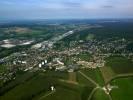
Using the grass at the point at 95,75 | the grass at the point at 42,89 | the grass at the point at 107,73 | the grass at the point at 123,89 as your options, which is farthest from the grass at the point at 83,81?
the grass at the point at 123,89

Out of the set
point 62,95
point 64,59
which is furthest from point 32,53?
point 62,95

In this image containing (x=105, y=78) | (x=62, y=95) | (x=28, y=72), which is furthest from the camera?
(x=28, y=72)

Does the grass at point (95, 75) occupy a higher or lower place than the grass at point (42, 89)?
higher

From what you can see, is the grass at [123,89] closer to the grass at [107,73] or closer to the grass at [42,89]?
the grass at [107,73]

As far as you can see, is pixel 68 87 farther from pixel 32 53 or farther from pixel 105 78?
pixel 32 53

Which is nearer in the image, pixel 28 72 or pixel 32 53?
pixel 28 72

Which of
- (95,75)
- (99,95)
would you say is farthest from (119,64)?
(99,95)

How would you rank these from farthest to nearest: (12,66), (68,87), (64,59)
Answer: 1. (64,59)
2. (12,66)
3. (68,87)

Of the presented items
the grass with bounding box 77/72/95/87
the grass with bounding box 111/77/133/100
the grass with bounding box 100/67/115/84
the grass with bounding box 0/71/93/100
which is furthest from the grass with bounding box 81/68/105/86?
the grass with bounding box 0/71/93/100
